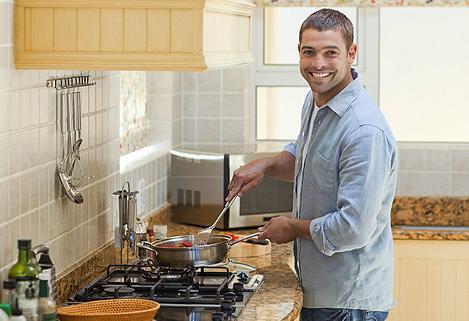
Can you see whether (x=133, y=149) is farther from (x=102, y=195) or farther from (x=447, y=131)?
(x=447, y=131)

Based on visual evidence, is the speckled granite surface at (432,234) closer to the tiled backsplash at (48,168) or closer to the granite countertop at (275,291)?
the granite countertop at (275,291)

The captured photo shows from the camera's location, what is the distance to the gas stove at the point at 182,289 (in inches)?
116

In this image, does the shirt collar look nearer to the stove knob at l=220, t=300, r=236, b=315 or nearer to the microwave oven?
the stove knob at l=220, t=300, r=236, b=315

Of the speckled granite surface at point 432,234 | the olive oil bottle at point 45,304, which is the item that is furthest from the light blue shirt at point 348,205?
the speckled granite surface at point 432,234

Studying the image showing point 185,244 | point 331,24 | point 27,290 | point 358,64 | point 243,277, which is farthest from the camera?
point 358,64

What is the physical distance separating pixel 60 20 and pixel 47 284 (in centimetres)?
76

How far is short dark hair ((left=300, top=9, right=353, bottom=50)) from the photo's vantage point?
10.4ft

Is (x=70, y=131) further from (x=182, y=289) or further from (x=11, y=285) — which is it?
(x=11, y=285)

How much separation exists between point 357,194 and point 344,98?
34 cm

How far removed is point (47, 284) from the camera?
2445 millimetres

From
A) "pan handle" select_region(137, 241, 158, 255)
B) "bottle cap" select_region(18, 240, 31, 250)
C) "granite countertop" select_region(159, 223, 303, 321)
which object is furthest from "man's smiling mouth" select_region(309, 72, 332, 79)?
"bottle cap" select_region(18, 240, 31, 250)

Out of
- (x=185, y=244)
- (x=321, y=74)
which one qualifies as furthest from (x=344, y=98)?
(x=185, y=244)

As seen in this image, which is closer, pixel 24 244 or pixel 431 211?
pixel 24 244

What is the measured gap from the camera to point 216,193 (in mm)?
4555
